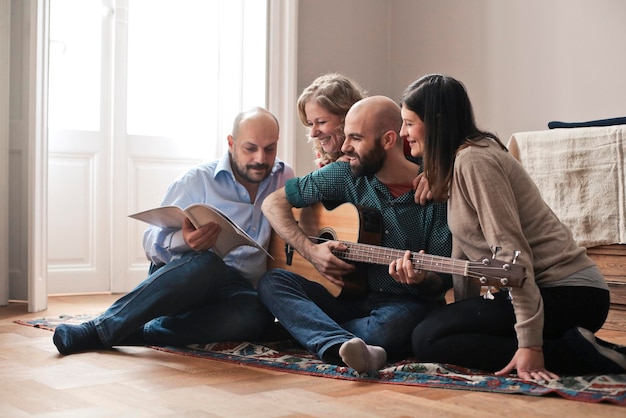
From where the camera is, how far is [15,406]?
1624mm

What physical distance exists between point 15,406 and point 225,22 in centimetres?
320

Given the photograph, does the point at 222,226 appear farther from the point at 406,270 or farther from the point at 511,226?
the point at 511,226

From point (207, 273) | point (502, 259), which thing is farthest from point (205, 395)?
point (502, 259)

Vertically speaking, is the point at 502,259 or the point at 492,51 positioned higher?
the point at 492,51

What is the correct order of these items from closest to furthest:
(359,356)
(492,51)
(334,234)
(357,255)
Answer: (359,356)
(357,255)
(334,234)
(492,51)

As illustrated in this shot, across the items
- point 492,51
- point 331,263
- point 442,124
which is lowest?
point 331,263

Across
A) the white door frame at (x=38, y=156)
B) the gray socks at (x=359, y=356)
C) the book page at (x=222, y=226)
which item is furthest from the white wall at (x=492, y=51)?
the gray socks at (x=359, y=356)

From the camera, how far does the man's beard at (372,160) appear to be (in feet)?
7.38

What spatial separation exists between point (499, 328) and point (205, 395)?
2.44 feet

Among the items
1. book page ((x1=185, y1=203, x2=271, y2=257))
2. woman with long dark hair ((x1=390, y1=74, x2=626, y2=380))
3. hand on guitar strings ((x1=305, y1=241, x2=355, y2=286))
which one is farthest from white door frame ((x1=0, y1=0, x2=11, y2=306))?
woman with long dark hair ((x1=390, y1=74, x2=626, y2=380))

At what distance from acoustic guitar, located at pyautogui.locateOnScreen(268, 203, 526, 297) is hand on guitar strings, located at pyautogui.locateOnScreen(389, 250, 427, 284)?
0.01 m

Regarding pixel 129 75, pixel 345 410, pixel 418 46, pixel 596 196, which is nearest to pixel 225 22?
pixel 129 75

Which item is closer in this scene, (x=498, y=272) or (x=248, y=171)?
(x=498, y=272)

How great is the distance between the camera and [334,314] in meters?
2.28
